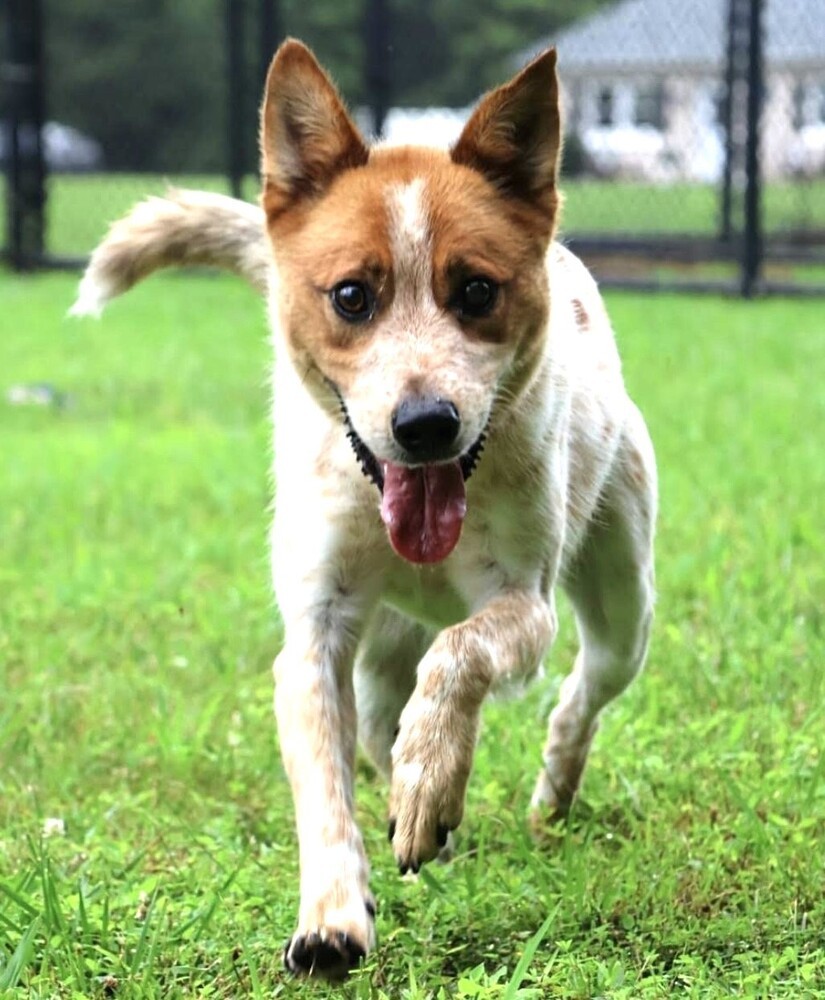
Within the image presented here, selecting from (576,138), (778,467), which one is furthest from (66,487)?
(576,138)

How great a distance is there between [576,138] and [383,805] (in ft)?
43.8

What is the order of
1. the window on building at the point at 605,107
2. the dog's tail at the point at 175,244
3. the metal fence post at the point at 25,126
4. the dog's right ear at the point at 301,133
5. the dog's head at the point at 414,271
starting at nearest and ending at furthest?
the dog's head at the point at 414,271 < the dog's right ear at the point at 301,133 < the dog's tail at the point at 175,244 < the metal fence post at the point at 25,126 < the window on building at the point at 605,107

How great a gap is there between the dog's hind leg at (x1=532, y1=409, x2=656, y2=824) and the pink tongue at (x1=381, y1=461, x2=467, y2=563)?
0.84m

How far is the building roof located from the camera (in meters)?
15.7

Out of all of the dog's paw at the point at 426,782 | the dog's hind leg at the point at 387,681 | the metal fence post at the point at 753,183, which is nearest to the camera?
the dog's paw at the point at 426,782

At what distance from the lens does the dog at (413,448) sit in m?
3.19

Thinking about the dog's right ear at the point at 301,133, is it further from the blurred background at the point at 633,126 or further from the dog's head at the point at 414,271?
the blurred background at the point at 633,126

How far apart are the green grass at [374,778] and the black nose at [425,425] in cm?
94

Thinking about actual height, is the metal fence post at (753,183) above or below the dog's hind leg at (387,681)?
below

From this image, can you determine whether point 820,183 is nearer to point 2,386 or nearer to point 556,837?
point 2,386

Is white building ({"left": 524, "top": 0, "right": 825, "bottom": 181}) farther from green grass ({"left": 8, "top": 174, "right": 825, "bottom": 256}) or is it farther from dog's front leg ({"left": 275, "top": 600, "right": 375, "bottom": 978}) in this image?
dog's front leg ({"left": 275, "top": 600, "right": 375, "bottom": 978})

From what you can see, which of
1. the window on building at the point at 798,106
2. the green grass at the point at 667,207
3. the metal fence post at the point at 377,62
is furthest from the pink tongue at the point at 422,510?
the window on building at the point at 798,106

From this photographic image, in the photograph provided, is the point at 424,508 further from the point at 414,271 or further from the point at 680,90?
the point at 680,90

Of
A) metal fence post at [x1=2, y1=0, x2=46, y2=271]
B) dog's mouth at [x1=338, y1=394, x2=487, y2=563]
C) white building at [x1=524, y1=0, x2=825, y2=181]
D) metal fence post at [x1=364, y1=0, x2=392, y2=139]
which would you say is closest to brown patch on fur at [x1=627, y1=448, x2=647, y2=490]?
dog's mouth at [x1=338, y1=394, x2=487, y2=563]
